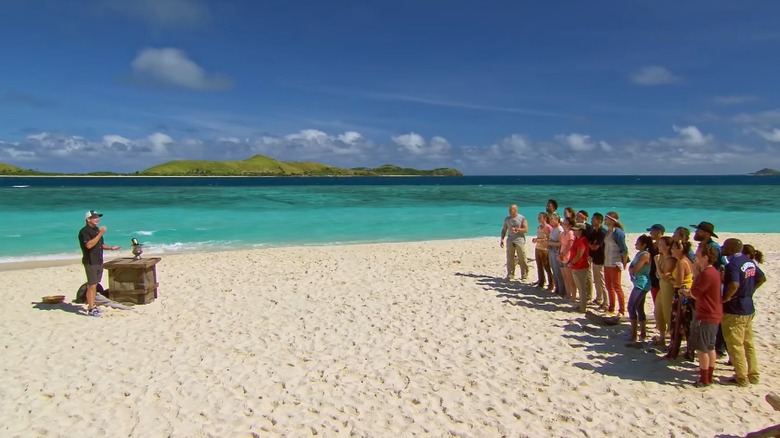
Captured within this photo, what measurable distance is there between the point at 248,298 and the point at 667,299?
21.9ft

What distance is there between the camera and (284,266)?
40.4 feet

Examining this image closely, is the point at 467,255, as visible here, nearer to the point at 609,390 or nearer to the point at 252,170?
the point at 609,390

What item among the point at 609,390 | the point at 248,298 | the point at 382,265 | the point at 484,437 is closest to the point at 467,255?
the point at 382,265

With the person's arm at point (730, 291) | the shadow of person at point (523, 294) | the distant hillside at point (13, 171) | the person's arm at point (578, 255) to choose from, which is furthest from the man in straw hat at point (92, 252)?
the distant hillside at point (13, 171)

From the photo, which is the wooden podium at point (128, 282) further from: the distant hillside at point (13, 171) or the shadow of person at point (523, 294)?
the distant hillside at point (13, 171)

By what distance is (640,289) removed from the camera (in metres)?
6.24

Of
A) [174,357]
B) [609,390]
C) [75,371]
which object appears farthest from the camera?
[174,357]

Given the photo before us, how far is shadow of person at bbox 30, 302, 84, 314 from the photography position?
7.89m

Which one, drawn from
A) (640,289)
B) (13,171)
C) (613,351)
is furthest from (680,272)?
(13,171)

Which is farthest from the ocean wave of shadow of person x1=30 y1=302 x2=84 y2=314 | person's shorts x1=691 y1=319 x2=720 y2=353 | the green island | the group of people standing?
the green island

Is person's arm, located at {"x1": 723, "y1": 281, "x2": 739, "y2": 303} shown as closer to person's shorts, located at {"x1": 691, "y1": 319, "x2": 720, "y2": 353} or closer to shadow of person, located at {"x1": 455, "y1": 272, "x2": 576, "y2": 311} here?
person's shorts, located at {"x1": 691, "y1": 319, "x2": 720, "y2": 353}

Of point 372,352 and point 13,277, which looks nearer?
point 372,352

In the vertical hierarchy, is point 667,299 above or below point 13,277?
above

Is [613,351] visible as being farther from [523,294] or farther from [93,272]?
[93,272]
